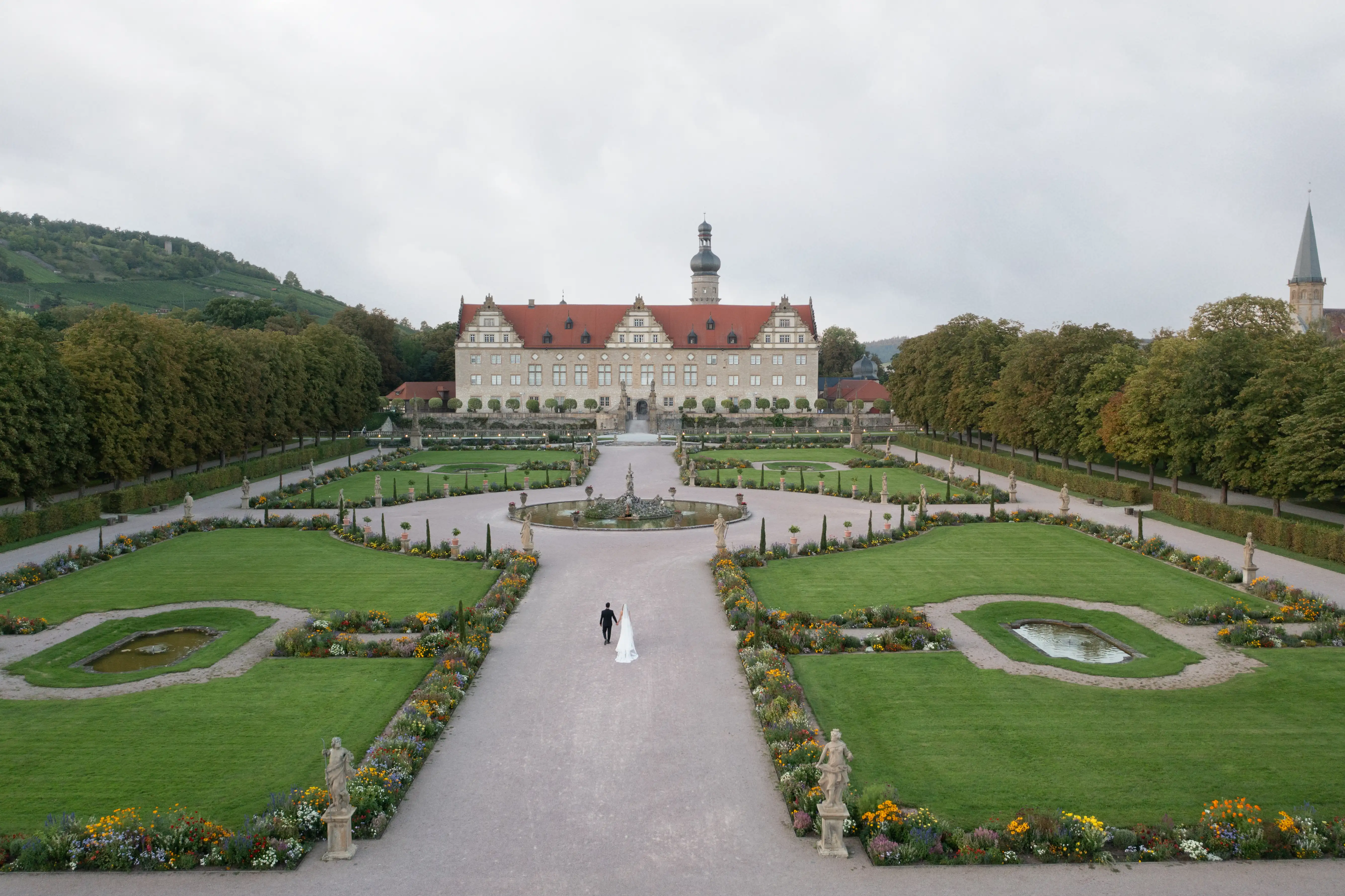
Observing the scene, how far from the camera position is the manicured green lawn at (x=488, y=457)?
61844 millimetres

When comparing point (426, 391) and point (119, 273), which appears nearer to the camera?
point (426, 391)

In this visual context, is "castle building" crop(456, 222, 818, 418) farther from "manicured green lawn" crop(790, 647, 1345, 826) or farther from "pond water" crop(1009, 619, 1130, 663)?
"manicured green lawn" crop(790, 647, 1345, 826)

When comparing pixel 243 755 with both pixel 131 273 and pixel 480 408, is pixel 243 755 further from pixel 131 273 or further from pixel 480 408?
pixel 131 273

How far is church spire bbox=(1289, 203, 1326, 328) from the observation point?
360 feet

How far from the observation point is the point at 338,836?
39.1ft

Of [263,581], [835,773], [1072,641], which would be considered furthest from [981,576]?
[263,581]

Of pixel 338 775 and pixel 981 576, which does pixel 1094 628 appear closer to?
pixel 981 576

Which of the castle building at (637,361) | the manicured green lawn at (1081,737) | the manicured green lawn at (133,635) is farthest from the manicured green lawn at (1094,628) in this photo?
the castle building at (637,361)

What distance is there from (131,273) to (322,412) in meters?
111

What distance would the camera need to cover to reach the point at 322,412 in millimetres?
68500

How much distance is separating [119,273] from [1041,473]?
511 ft

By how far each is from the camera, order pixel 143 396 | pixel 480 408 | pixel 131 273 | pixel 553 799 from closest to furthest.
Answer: pixel 553 799 → pixel 143 396 → pixel 480 408 → pixel 131 273

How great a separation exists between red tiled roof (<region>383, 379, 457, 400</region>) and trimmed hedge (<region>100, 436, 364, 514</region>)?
32.1 meters

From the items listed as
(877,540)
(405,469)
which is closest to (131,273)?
(405,469)
